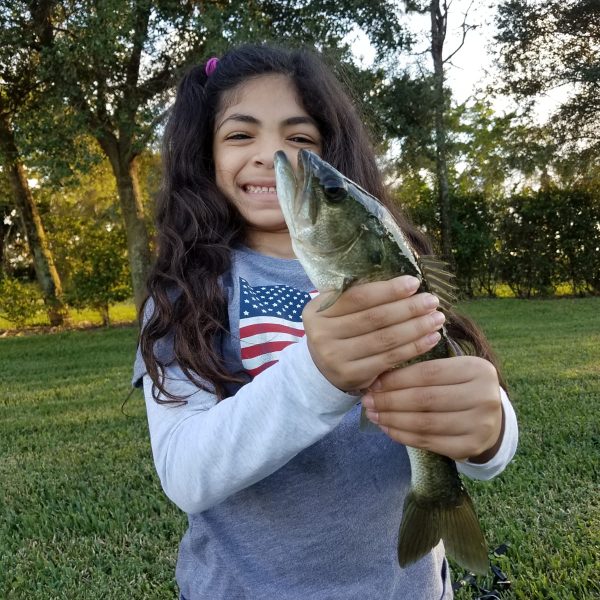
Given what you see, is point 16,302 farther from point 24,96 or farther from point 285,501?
point 285,501

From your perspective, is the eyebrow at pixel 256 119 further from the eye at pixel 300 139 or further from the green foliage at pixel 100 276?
the green foliage at pixel 100 276

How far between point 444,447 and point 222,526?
0.71m

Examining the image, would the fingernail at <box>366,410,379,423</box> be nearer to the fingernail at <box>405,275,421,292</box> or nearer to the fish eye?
the fingernail at <box>405,275,421,292</box>

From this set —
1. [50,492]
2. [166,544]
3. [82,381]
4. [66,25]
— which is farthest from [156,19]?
[166,544]

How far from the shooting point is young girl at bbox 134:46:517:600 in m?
1.13

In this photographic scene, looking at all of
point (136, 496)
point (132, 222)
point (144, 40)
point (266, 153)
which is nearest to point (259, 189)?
point (266, 153)

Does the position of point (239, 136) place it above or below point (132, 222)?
above

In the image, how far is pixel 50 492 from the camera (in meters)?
4.05

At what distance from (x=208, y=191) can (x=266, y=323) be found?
0.58m

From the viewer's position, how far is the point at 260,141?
6.01 feet

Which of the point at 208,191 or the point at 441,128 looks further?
the point at 441,128

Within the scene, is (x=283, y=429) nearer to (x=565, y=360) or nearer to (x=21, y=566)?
(x=21, y=566)

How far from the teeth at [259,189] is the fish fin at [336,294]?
34.2 inches

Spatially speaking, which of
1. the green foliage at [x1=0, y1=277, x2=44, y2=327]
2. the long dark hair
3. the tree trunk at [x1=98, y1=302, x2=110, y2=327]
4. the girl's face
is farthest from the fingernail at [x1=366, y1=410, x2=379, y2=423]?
the green foliage at [x1=0, y1=277, x2=44, y2=327]
